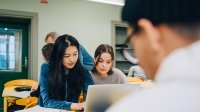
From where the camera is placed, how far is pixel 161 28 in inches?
18.0

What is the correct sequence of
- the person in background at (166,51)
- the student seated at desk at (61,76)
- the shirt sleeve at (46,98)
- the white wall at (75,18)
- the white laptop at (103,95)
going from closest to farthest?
the person in background at (166,51) → the white laptop at (103,95) → the shirt sleeve at (46,98) → the student seated at desk at (61,76) → the white wall at (75,18)

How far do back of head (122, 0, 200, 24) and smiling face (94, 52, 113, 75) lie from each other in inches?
112

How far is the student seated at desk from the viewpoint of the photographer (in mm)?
2512

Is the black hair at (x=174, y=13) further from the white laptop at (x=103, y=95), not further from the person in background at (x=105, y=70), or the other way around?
the person in background at (x=105, y=70)

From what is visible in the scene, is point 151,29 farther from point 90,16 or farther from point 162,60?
point 90,16

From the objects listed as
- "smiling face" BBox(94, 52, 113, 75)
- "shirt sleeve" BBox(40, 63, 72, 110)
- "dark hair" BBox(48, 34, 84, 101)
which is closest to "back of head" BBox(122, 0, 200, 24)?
"shirt sleeve" BBox(40, 63, 72, 110)

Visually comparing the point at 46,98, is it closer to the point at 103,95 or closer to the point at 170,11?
the point at 103,95

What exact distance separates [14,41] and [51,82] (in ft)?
12.7

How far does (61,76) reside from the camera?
2568mm

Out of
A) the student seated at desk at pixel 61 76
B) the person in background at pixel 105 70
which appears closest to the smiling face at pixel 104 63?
the person in background at pixel 105 70

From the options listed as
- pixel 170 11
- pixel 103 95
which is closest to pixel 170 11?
pixel 170 11

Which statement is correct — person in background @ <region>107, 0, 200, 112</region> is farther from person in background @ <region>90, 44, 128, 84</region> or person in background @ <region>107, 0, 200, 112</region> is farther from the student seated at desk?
person in background @ <region>90, 44, 128, 84</region>

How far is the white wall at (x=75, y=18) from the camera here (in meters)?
5.75

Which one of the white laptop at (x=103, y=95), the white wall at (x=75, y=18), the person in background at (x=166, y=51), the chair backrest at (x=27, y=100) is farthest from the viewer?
the white wall at (x=75, y=18)
